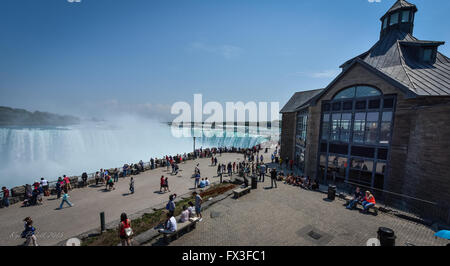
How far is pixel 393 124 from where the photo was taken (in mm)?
13234

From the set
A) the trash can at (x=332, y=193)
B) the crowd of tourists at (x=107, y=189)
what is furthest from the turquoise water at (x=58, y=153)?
the trash can at (x=332, y=193)

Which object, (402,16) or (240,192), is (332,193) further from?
(402,16)

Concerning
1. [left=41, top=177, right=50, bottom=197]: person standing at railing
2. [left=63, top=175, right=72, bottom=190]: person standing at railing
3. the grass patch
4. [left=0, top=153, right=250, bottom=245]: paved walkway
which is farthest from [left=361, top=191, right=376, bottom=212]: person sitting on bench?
[left=41, top=177, right=50, bottom=197]: person standing at railing

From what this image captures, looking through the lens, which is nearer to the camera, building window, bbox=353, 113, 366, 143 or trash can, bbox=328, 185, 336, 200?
trash can, bbox=328, 185, 336, 200

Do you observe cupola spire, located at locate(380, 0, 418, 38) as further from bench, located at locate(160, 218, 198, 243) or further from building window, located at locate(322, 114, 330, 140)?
bench, located at locate(160, 218, 198, 243)

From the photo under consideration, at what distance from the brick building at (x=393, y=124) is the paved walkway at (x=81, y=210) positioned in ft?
47.1

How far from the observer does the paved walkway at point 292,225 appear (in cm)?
779

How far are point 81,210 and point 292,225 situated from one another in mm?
14391

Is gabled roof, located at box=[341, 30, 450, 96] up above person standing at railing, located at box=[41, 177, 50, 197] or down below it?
above

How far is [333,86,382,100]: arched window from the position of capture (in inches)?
555

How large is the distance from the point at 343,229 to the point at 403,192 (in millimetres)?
8018

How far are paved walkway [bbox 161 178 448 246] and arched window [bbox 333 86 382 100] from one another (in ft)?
28.7

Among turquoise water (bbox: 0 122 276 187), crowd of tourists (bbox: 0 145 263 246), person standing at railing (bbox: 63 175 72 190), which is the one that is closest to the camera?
crowd of tourists (bbox: 0 145 263 246)
